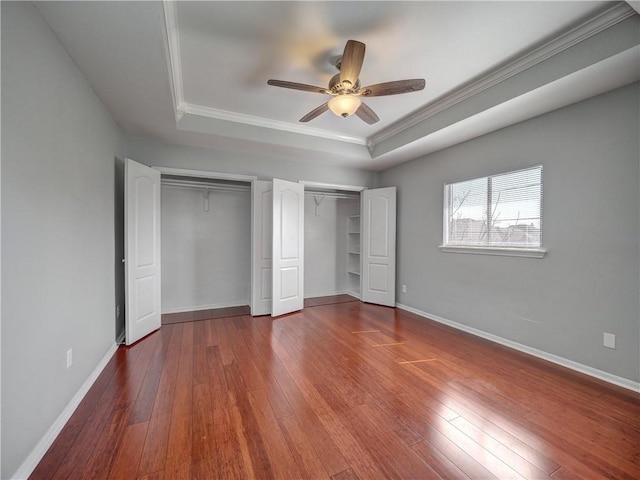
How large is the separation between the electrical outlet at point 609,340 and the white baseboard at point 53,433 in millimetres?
4209

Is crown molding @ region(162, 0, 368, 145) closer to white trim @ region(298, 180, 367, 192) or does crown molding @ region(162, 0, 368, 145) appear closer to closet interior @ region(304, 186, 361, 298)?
white trim @ region(298, 180, 367, 192)

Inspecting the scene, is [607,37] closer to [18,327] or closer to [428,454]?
[428,454]

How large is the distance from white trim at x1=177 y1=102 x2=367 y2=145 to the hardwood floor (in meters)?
2.79

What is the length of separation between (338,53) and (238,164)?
2364mm

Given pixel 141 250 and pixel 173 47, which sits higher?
pixel 173 47

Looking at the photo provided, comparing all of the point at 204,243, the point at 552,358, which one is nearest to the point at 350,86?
the point at 552,358

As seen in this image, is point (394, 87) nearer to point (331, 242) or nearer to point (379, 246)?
point (379, 246)

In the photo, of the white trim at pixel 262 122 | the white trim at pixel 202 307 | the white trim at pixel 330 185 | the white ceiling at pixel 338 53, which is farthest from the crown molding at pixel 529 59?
the white trim at pixel 202 307

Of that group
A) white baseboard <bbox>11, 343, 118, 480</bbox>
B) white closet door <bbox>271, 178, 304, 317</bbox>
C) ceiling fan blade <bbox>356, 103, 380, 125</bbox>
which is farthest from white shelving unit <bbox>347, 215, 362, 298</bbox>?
white baseboard <bbox>11, 343, 118, 480</bbox>

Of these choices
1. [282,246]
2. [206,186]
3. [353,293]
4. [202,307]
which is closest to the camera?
[282,246]

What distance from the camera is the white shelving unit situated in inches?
236

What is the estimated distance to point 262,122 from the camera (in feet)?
12.0

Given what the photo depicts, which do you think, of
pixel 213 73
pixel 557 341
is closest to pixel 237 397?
pixel 213 73

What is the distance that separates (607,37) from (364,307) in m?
4.15
